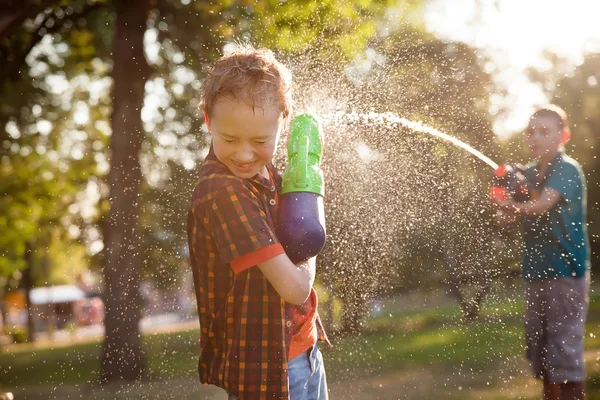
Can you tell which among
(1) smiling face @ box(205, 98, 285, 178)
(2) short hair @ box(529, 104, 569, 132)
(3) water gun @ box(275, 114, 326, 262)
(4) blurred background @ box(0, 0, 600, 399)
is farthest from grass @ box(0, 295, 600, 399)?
(1) smiling face @ box(205, 98, 285, 178)

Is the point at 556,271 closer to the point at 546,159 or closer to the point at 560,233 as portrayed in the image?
the point at 560,233

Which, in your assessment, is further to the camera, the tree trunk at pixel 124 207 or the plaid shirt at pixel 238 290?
the tree trunk at pixel 124 207

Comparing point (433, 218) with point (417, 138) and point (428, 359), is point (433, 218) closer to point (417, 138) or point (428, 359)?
point (417, 138)

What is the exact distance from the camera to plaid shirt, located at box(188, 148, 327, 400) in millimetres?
2199

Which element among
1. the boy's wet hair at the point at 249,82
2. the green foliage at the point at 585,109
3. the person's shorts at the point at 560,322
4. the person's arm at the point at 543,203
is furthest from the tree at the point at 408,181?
the green foliage at the point at 585,109

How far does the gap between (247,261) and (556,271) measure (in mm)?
2549

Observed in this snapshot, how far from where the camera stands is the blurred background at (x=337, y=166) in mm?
6363

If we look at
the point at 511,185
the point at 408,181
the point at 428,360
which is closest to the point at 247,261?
the point at 511,185

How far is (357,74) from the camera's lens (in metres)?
6.83

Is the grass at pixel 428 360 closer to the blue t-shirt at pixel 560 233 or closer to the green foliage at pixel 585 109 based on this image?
the blue t-shirt at pixel 560 233

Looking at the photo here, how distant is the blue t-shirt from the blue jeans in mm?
2156

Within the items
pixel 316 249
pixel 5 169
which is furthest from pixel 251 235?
pixel 5 169

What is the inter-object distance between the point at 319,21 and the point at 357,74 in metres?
2.38

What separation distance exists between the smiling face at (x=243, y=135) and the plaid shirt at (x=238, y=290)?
0.04 meters
